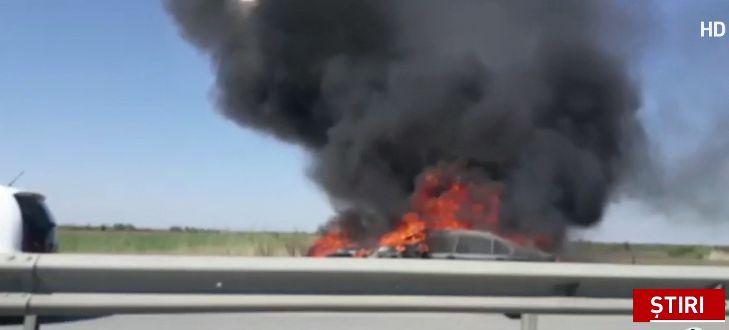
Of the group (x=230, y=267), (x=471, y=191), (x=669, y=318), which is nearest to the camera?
(x=230, y=267)

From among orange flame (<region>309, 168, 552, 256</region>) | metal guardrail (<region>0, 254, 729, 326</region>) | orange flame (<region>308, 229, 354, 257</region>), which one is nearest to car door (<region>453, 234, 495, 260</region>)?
orange flame (<region>309, 168, 552, 256</region>)

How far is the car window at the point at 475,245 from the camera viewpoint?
1536 cm

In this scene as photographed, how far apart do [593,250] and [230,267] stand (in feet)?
70.7

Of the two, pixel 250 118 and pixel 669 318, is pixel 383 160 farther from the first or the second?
pixel 669 318

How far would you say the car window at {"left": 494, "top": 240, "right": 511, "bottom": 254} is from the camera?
1532cm

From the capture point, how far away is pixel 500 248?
15484 mm

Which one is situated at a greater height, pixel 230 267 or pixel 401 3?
pixel 401 3

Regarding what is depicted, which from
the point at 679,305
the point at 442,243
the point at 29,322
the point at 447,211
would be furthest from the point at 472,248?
the point at 29,322

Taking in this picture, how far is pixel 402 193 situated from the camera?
2462cm

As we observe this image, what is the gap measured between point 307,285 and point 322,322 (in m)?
0.60

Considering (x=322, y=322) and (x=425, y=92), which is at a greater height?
(x=425, y=92)

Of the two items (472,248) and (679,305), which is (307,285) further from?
(472,248)

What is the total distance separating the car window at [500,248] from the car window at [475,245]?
0.11 metres

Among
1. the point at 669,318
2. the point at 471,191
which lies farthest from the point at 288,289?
the point at 471,191
